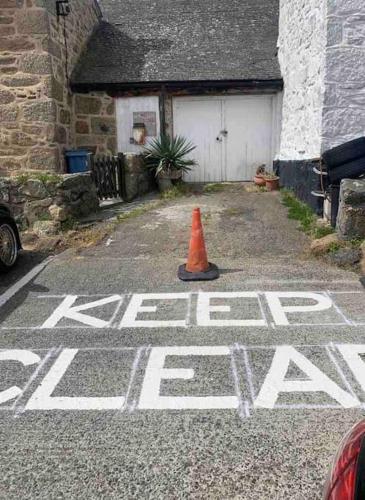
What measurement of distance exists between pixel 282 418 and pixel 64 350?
1.95 metres

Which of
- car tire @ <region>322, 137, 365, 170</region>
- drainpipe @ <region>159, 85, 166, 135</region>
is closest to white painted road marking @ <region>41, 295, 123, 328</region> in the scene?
car tire @ <region>322, 137, 365, 170</region>

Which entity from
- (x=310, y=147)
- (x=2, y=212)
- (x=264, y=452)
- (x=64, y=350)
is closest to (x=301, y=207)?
(x=310, y=147)

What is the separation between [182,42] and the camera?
14.0 m

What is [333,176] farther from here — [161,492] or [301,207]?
[161,492]

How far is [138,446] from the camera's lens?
105 inches

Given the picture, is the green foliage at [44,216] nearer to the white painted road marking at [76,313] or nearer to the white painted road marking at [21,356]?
the white painted road marking at [76,313]

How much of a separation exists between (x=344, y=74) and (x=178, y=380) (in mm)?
6493

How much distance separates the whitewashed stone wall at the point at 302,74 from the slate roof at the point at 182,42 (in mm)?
1410

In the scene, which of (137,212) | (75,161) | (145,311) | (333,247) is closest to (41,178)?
(137,212)

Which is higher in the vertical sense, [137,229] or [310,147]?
[310,147]

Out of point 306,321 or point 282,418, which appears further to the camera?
point 306,321

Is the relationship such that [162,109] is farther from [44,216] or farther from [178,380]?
[178,380]

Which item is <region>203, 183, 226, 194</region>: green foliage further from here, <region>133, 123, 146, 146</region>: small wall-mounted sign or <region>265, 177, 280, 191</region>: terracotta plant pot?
<region>133, 123, 146, 146</region>: small wall-mounted sign

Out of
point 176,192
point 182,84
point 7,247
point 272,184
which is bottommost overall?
point 7,247
